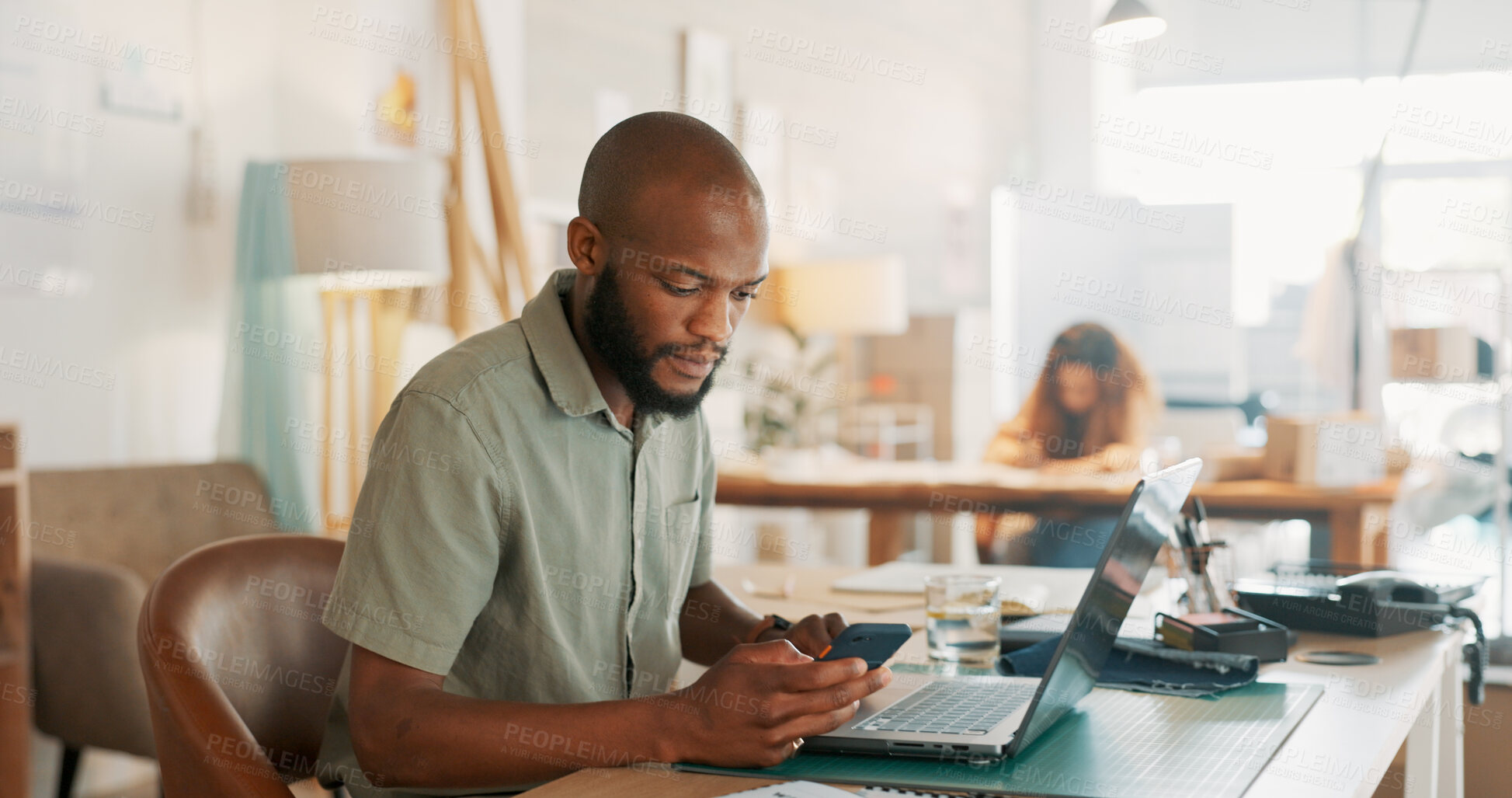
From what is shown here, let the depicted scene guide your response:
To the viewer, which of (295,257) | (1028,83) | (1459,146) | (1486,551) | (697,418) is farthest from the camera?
(1028,83)

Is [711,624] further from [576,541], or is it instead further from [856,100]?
[856,100]

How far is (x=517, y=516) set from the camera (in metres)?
1.20

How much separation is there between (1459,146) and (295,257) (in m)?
6.25

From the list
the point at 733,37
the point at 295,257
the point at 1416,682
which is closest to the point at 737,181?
the point at 1416,682

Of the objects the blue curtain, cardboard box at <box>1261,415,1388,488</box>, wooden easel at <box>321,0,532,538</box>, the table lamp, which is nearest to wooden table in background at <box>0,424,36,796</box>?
the blue curtain

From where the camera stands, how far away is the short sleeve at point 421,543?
1.09 metres

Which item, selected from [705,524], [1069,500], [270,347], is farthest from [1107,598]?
[270,347]

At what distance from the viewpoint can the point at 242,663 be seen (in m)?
1.34

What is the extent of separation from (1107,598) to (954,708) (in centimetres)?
18

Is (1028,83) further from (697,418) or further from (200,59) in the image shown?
(697,418)

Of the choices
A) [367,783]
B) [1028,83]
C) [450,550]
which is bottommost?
[367,783]

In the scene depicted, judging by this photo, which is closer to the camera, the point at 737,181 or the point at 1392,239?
the point at 737,181

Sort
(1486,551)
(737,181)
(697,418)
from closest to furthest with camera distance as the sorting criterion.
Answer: (737,181) < (697,418) < (1486,551)

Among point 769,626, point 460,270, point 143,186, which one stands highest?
point 143,186
